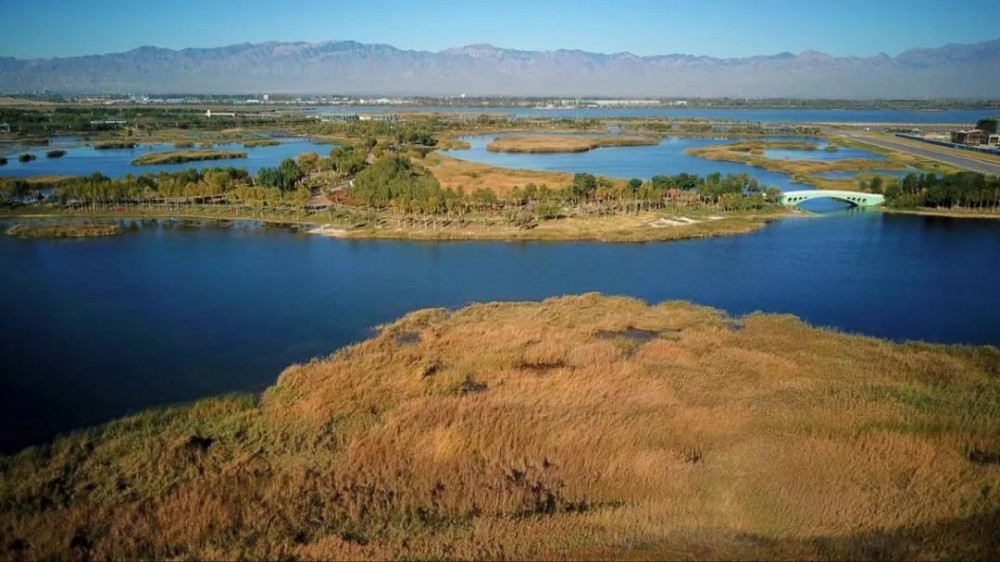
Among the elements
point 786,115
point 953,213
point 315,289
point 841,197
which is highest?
point 786,115

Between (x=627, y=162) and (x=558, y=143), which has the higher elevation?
(x=558, y=143)

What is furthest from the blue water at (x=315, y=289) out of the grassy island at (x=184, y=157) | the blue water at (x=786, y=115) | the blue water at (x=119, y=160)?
the blue water at (x=786, y=115)

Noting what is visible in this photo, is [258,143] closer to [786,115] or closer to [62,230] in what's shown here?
[62,230]

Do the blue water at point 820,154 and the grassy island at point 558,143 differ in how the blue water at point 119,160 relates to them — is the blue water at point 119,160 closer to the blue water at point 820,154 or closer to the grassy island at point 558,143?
the grassy island at point 558,143

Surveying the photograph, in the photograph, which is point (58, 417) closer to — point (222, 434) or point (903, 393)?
point (222, 434)

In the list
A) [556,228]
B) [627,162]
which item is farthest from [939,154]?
[556,228]

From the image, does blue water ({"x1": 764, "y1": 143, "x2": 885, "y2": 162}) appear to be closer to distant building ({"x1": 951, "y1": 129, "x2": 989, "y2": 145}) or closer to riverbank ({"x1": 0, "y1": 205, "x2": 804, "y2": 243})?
distant building ({"x1": 951, "y1": 129, "x2": 989, "y2": 145})

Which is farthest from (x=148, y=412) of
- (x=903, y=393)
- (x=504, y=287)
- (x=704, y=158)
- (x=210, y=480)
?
(x=704, y=158)
